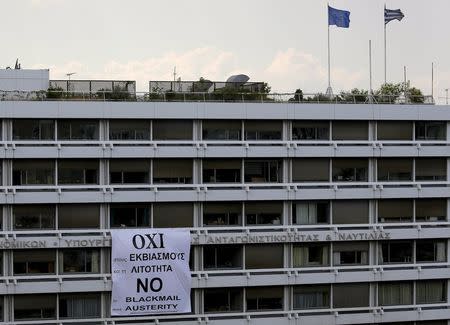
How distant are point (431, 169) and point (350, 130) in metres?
6.03

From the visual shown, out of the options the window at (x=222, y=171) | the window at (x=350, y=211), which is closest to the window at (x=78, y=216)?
the window at (x=222, y=171)

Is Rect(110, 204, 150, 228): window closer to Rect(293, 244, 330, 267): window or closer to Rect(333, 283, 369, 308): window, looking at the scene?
Rect(293, 244, 330, 267): window

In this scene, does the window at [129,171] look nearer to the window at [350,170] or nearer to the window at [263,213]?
the window at [263,213]

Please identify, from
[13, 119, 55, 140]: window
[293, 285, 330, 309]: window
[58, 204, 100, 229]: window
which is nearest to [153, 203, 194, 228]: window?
[58, 204, 100, 229]: window

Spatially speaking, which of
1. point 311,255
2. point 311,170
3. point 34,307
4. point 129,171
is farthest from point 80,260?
point 311,170

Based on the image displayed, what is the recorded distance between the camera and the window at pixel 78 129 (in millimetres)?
62469

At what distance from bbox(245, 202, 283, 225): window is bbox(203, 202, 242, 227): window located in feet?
1.88

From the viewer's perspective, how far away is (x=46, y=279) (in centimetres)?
6212

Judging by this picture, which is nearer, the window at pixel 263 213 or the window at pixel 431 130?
the window at pixel 263 213

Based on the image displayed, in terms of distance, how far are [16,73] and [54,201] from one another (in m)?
9.77

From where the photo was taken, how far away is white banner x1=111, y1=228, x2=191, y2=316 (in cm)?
6272

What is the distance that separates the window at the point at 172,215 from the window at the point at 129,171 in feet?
6.04

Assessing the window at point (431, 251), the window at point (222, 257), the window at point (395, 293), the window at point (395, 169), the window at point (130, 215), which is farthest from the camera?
the window at point (431, 251)

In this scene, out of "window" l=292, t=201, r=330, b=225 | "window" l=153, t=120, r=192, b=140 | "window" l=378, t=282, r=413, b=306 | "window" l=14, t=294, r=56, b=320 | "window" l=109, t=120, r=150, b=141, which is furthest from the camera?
"window" l=378, t=282, r=413, b=306
